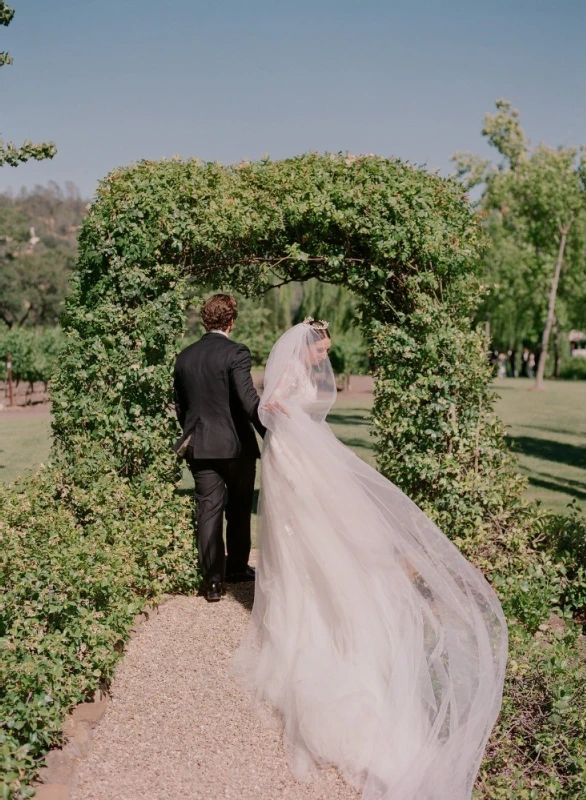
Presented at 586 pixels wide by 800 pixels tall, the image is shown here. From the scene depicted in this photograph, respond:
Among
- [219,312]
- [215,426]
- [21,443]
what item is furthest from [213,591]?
[21,443]

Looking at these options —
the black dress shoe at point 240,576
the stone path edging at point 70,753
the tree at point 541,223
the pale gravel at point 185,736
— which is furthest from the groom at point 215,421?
the tree at point 541,223

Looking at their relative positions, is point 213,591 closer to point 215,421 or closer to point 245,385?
point 215,421

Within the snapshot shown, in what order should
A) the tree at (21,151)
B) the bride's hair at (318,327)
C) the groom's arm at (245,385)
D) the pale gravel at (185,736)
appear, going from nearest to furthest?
the pale gravel at (185,736)
the bride's hair at (318,327)
the groom's arm at (245,385)
the tree at (21,151)

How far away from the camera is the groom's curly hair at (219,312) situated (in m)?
5.79

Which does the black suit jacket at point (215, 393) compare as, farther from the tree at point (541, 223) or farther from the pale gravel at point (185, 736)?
the tree at point (541, 223)

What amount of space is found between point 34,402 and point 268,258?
71.3 feet

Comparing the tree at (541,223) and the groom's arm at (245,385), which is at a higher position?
the tree at (541,223)

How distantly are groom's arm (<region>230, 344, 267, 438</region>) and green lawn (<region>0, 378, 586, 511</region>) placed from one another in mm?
1521

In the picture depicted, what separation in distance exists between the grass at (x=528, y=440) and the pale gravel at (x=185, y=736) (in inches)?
94.4

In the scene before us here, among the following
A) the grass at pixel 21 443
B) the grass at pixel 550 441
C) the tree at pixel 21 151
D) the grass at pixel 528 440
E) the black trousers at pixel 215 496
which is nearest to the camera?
the black trousers at pixel 215 496

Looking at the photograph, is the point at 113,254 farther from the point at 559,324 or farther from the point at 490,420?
the point at 559,324

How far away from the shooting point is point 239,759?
393 cm

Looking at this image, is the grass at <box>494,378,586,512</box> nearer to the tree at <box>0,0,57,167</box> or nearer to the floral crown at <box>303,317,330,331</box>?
the floral crown at <box>303,317,330,331</box>

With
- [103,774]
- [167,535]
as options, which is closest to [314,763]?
[103,774]
